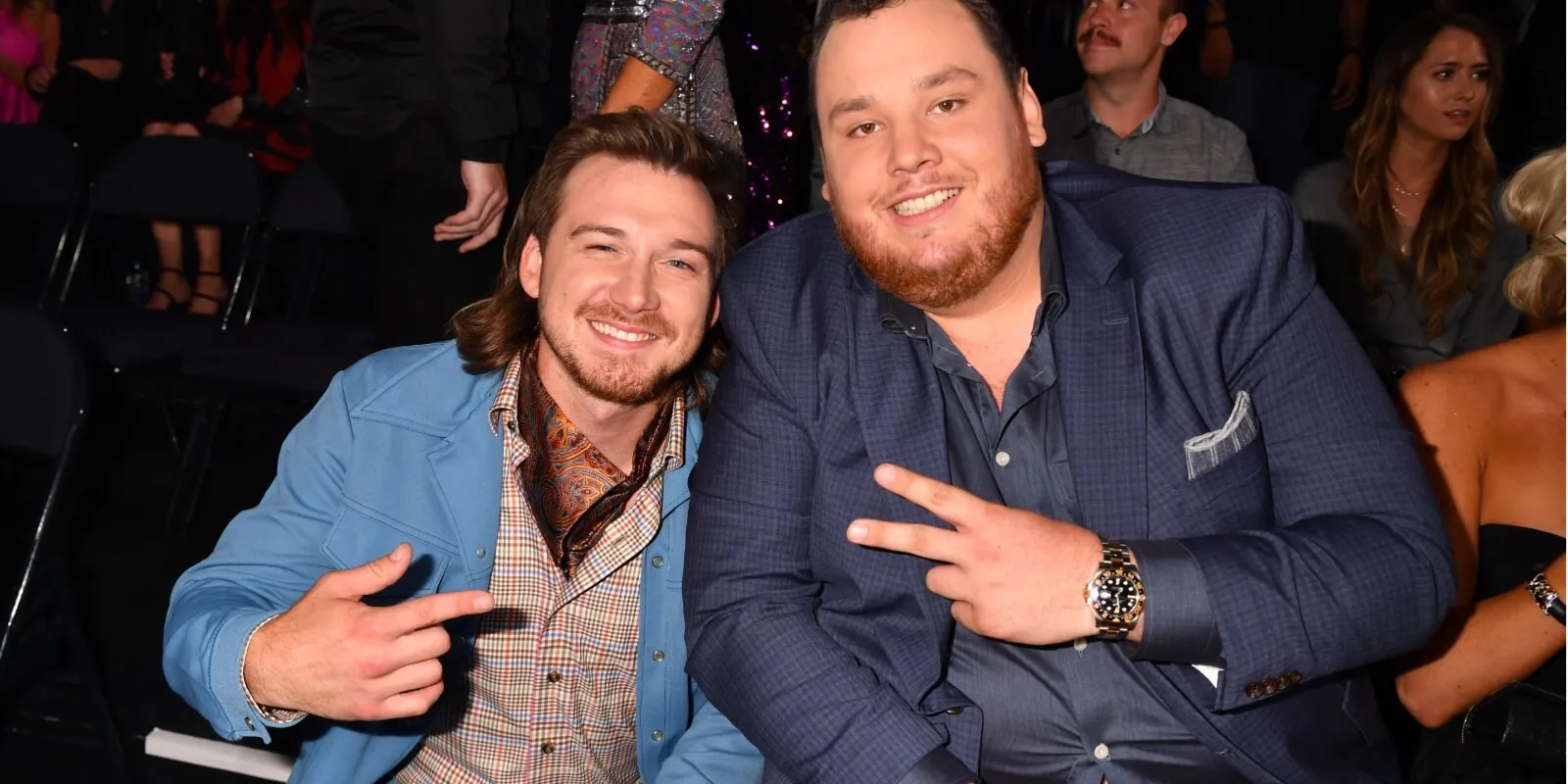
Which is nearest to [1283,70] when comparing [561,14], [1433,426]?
[561,14]

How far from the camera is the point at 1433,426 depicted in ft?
6.50

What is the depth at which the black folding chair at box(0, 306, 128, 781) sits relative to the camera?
2.64m

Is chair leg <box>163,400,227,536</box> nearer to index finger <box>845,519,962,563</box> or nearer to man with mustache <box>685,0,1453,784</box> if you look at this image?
man with mustache <box>685,0,1453,784</box>

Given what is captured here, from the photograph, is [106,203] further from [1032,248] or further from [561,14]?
[1032,248]

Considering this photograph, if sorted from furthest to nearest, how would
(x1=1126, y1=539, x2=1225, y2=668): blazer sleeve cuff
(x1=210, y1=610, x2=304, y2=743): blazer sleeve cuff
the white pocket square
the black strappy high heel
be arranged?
the black strappy high heel, (x1=210, y1=610, x2=304, y2=743): blazer sleeve cuff, the white pocket square, (x1=1126, y1=539, x2=1225, y2=668): blazer sleeve cuff

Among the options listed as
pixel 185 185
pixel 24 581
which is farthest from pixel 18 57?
pixel 24 581

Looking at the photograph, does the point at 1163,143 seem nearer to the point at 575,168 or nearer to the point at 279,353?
the point at 575,168

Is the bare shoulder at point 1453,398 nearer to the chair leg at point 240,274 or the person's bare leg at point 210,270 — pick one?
the chair leg at point 240,274

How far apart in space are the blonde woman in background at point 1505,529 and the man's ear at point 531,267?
1381 mm

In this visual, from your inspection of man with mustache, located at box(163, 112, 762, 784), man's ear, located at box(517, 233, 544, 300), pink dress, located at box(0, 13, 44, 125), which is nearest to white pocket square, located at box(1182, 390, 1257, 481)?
man with mustache, located at box(163, 112, 762, 784)

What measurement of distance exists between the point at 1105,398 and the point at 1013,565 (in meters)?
0.27

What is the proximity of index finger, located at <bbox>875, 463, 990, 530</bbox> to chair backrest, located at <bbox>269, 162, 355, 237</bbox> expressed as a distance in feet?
12.3

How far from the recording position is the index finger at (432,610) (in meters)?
1.56

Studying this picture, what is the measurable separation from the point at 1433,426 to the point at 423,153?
1931 mm
